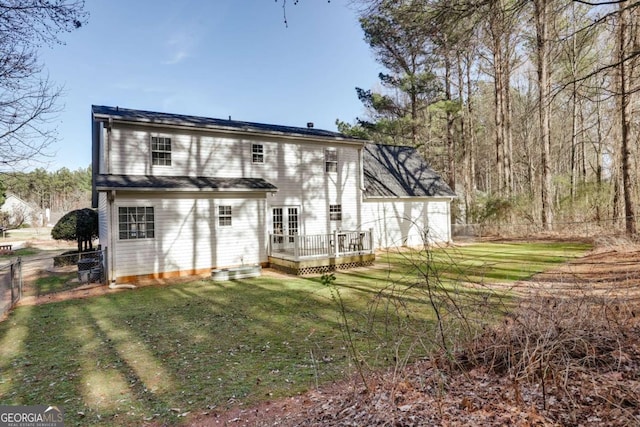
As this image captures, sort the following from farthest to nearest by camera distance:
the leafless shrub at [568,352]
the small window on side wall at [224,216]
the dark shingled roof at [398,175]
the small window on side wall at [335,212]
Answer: the dark shingled roof at [398,175] → the small window on side wall at [335,212] → the small window on side wall at [224,216] → the leafless shrub at [568,352]

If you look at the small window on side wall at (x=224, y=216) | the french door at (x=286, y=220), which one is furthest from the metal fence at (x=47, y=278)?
the french door at (x=286, y=220)

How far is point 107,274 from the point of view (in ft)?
36.1

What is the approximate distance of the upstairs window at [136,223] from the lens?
1094 cm

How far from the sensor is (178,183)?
11883 mm

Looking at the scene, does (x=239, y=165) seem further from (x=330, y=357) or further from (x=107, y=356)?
(x=330, y=357)

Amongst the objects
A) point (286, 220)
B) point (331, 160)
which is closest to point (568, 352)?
point (286, 220)

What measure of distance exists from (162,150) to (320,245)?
679 centimetres

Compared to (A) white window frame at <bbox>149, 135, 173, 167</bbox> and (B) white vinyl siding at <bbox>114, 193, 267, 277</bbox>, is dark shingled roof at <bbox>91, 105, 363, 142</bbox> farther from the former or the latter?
(B) white vinyl siding at <bbox>114, 193, 267, 277</bbox>

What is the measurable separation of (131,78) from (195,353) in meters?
15.8

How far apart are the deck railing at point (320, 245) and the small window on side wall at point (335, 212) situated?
1.93 meters

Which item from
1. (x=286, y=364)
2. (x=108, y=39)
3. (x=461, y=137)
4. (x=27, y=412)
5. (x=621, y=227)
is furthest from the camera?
(x=461, y=137)

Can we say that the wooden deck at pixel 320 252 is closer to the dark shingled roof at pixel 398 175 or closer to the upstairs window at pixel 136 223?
the dark shingled roof at pixel 398 175

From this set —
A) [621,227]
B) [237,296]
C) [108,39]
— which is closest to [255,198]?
[237,296]

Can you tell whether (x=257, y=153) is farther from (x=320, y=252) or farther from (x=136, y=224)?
(x=136, y=224)
